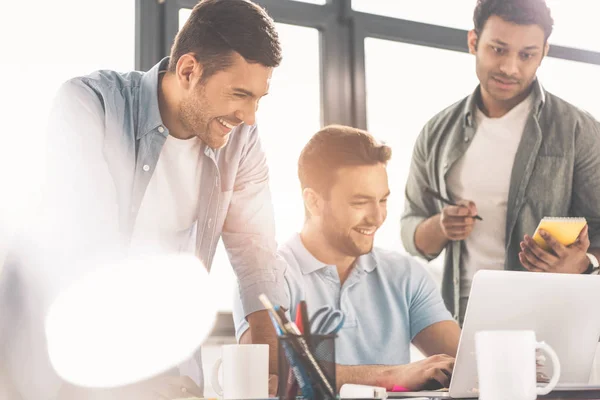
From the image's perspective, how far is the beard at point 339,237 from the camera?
2.49 meters

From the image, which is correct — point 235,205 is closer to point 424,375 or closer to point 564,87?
point 424,375

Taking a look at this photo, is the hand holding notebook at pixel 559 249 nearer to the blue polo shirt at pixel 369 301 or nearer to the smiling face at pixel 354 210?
the blue polo shirt at pixel 369 301

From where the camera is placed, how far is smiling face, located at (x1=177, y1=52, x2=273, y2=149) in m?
2.15

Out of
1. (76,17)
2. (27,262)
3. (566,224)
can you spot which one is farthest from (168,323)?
(566,224)

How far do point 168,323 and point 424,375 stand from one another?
0.83 m

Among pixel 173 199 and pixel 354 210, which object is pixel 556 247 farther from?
pixel 173 199

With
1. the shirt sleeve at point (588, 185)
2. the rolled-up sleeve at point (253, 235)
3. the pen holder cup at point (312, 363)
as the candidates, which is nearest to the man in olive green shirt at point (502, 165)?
the shirt sleeve at point (588, 185)

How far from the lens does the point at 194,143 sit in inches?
88.3

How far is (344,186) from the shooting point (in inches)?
99.5

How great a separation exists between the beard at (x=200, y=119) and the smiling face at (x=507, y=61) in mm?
1072

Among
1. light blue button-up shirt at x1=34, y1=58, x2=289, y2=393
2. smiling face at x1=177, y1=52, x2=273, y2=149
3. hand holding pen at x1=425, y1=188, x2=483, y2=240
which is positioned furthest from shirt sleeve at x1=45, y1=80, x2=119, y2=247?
hand holding pen at x1=425, y1=188, x2=483, y2=240

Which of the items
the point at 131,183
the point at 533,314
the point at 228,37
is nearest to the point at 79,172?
the point at 131,183

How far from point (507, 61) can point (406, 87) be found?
14.7 inches

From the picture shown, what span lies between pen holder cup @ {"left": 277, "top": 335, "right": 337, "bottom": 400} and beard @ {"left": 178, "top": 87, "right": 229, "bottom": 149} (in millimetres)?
1109
